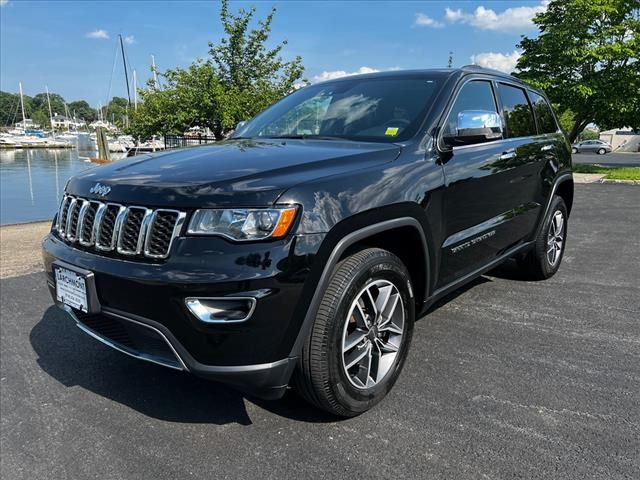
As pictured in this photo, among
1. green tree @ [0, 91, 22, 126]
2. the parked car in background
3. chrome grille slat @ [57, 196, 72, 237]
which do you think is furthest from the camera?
green tree @ [0, 91, 22, 126]

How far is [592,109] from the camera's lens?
20.5 m

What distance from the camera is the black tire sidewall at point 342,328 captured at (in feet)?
7.80

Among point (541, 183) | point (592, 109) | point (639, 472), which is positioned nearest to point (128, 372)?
point (639, 472)

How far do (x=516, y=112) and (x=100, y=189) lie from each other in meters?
3.39

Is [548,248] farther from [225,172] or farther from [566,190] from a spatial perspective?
[225,172]

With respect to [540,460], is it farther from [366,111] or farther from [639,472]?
[366,111]

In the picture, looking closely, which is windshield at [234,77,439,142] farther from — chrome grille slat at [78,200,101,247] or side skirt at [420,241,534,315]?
chrome grille slat at [78,200,101,247]

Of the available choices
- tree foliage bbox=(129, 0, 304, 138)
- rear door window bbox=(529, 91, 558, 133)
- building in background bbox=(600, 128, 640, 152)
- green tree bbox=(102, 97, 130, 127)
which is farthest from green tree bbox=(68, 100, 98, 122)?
rear door window bbox=(529, 91, 558, 133)

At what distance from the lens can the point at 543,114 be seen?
494cm

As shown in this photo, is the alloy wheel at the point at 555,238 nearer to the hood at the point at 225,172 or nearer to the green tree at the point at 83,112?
the hood at the point at 225,172

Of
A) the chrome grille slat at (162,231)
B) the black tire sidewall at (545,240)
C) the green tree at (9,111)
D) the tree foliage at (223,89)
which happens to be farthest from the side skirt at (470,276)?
the green tree at (9,111)

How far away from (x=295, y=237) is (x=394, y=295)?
86 centimetres

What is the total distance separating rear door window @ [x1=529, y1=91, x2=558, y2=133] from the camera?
15.7ft

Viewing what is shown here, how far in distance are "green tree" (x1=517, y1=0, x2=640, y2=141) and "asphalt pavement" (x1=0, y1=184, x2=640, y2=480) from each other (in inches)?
742
